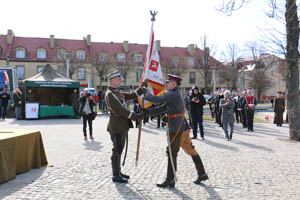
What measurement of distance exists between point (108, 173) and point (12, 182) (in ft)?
5.74

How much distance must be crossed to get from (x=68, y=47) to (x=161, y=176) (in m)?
51.8

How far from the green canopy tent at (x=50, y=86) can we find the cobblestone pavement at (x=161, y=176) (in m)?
11.4

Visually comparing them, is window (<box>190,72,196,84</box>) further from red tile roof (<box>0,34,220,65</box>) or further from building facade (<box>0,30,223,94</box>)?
red tile roof (<box>0,34,220,65</box>)

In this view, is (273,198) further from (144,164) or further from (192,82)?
(192,82)

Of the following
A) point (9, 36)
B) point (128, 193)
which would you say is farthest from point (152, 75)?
point (9, 36)

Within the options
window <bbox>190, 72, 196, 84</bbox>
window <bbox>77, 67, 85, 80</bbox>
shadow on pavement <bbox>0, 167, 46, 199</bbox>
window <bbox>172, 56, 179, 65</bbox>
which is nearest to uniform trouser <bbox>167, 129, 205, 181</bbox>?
shadow on pavement <bbox>0, 167, 46, 199</bbox>

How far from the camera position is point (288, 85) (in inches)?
433

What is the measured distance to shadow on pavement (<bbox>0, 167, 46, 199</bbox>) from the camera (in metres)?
5.00

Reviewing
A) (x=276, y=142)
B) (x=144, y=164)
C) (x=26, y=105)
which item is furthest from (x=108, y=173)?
(x=26, y=105)

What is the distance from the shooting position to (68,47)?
54531 mm

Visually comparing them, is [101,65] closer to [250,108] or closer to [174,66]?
[174,66]

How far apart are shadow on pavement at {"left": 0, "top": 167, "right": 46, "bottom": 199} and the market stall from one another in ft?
45.6

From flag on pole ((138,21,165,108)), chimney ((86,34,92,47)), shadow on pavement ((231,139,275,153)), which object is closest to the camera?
flag on pole ((138,21,165,108))

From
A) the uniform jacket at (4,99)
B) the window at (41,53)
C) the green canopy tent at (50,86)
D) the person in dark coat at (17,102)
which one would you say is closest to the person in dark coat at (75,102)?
the green canopy tent at (50,86)
